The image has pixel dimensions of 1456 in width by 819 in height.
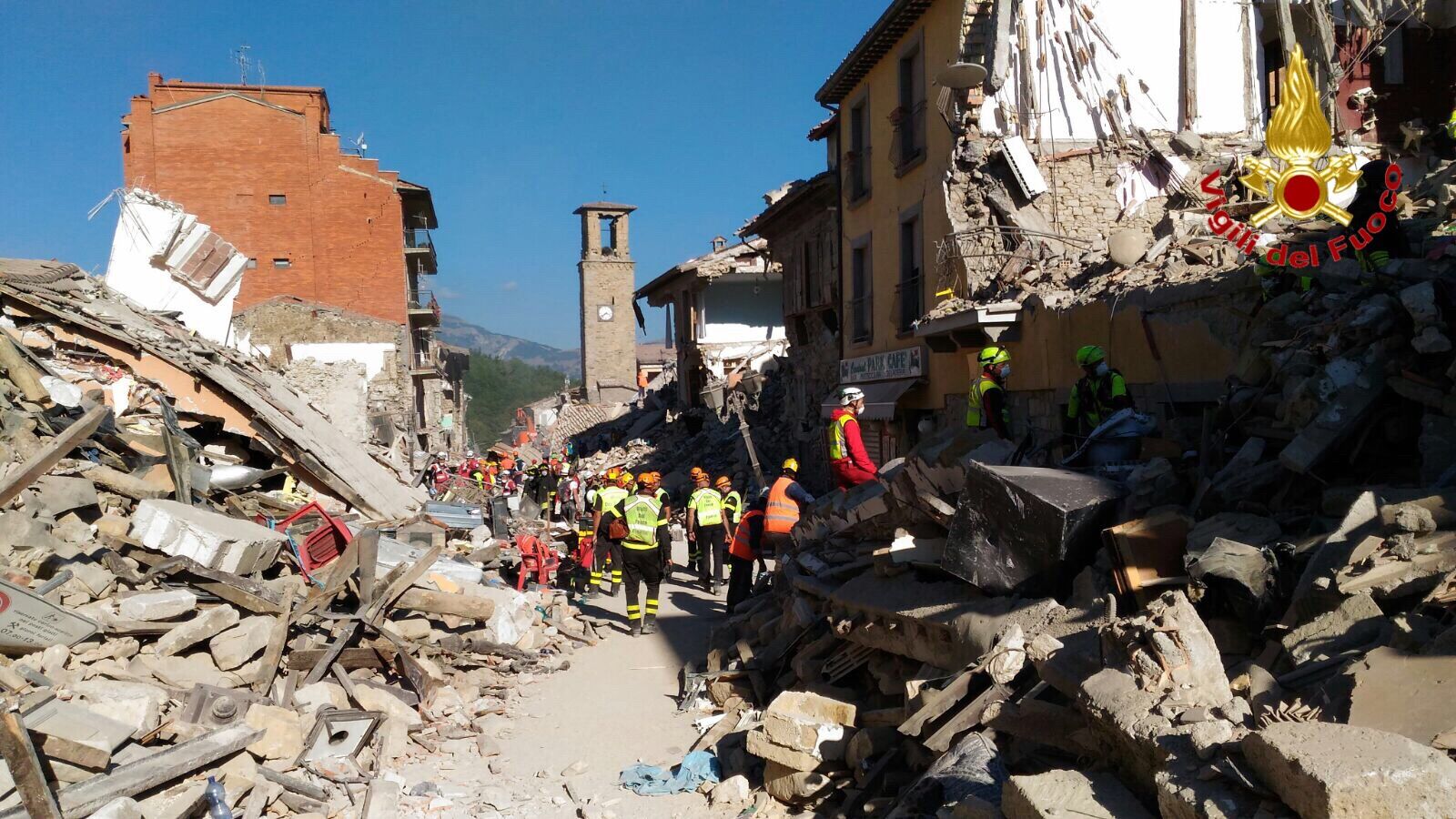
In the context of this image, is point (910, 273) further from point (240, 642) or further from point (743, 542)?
point (240, 642)

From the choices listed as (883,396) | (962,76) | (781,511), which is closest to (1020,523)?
(781,511)

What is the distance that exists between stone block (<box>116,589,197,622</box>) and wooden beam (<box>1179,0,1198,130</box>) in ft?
47.0

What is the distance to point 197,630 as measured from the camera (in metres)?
7.73

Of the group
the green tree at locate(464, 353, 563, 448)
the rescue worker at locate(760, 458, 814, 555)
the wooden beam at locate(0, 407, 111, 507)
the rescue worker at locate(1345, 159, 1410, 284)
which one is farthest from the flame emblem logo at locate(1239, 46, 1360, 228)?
the green tree at locate(464, 353, 563, 448)

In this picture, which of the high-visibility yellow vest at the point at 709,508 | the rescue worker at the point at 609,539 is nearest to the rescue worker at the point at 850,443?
the rescue worker at the point at 609,539

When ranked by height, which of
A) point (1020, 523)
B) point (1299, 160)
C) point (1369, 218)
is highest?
point (1299, 160)

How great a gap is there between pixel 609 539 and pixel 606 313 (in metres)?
41.0

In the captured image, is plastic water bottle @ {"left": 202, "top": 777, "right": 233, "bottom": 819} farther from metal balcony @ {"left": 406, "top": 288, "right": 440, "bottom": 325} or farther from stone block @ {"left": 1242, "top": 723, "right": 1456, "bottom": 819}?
metal balcony @ {"left": 406, "top": 288, "right": 440, "bottom": 325}

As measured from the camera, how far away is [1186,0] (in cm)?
1578

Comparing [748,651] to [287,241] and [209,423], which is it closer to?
[209,423]

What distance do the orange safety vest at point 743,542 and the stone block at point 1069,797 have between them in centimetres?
759

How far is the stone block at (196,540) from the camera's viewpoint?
8867 millimetres

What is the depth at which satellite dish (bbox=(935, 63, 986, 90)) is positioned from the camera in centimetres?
1525

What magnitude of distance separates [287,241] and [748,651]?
30.3m
